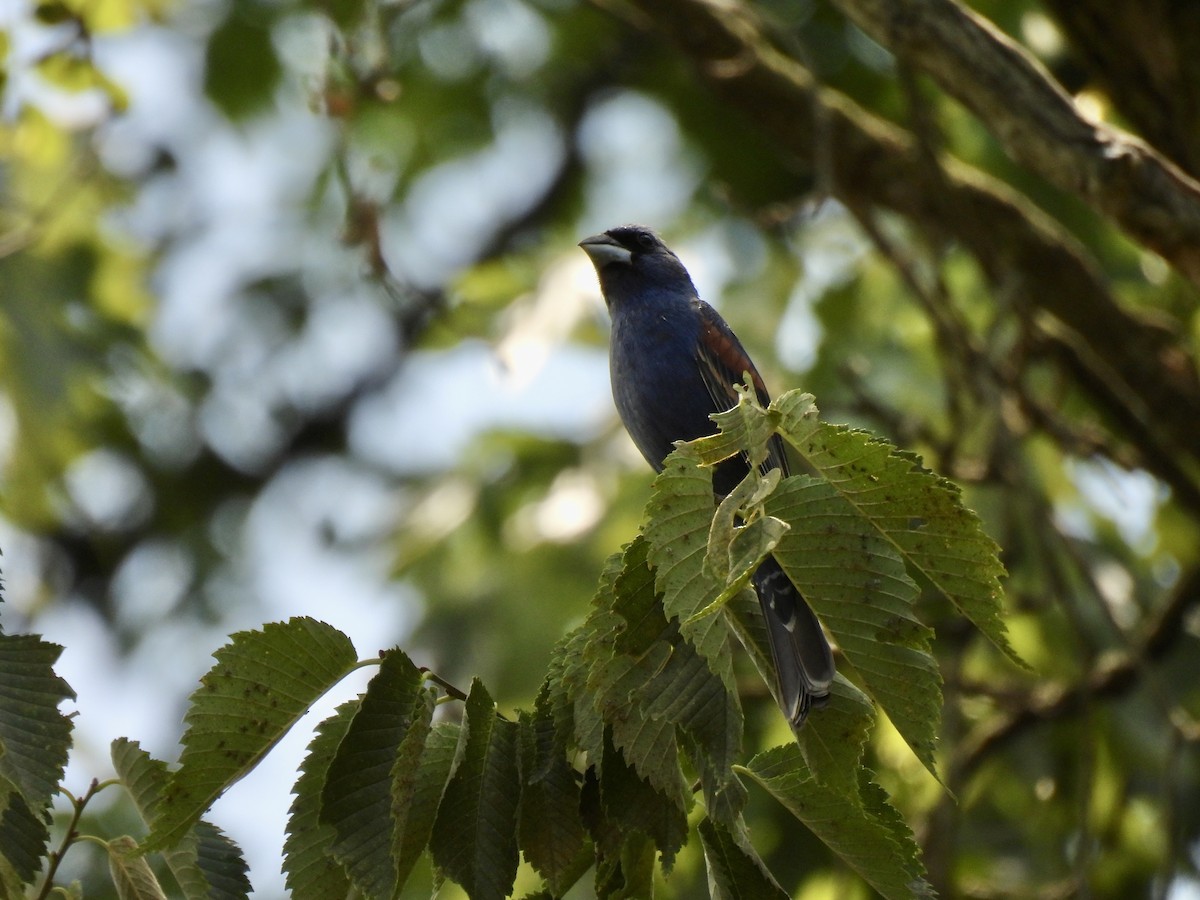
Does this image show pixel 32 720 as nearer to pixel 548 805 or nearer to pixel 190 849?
pixel 190 849

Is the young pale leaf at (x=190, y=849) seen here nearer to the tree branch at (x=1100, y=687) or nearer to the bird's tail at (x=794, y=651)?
the bird's tail at (x=794, y=651)

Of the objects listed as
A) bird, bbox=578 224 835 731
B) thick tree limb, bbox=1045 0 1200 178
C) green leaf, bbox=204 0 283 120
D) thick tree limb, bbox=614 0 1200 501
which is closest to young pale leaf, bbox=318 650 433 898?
bird, bbox=578 224 835 731

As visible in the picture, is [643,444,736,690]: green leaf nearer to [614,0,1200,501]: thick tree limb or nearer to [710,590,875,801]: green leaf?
[710,590,875,801]: green leaf

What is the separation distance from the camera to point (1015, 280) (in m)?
5.26

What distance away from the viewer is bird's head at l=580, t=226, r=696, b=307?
15.6 ft

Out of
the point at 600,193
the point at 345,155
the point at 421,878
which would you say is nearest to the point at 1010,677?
the point at 421,878

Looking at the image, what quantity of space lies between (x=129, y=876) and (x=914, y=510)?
1.43m

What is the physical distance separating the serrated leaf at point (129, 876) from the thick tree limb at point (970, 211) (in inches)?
153

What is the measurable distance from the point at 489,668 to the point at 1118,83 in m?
3.65

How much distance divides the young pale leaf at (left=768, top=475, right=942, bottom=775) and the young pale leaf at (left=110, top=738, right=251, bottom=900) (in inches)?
42.5

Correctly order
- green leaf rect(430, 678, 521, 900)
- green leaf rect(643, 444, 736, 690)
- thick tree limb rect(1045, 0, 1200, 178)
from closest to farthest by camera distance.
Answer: green leaf rect(643, 444, 736, 690), green leaf rect(430, 678, 521, 900), thick tree limb rect(1045, 0, 1200, 178)

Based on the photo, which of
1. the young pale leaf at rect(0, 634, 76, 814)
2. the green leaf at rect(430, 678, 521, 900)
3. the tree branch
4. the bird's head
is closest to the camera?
the young pale leaf at rect(0, 634, 76, 814)

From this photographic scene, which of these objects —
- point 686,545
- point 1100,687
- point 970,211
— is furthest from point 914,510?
point 1100,687

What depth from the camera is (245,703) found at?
213cm
